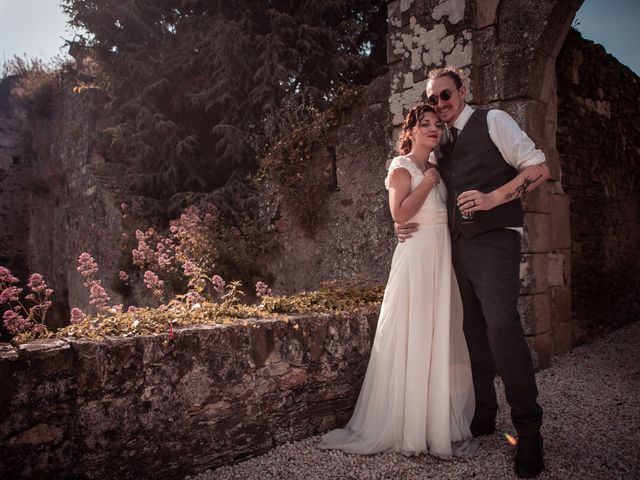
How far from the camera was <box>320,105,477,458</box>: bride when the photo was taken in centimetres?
259

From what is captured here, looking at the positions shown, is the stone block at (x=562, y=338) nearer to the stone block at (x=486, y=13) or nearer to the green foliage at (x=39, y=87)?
the stone block at (x=486, y=13)

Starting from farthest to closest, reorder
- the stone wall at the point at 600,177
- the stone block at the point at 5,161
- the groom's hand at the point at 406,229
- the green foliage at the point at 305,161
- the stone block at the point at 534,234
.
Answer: the stone block at the point at 5,161, the green foliage at the point at 305,161, the stone wall at the point at 600,177, the stone block at the point at 534,234, the groom's hand at the point at 406,229

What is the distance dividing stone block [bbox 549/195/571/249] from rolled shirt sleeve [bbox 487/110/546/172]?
209cm

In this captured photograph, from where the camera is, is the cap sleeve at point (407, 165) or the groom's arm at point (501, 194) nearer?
the groom's arm at point (501, 194)

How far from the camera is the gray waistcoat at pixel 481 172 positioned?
8.20 feet

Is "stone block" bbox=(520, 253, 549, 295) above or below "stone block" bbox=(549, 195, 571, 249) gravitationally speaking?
below

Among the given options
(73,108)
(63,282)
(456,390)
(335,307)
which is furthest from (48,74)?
(456,390)

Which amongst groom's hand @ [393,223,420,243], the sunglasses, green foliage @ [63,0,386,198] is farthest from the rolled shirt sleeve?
green foliage @ [63,0,386,198]

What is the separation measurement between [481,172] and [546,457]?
148cm

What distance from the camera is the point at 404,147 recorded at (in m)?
2.93

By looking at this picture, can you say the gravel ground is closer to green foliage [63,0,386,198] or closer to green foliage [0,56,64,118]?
green foliage [63,0,386,198]

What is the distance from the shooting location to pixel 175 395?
2318 millimetres

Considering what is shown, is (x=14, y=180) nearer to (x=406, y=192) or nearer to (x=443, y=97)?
(x=406, y=192)

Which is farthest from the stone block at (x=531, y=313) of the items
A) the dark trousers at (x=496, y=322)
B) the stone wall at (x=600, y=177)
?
the dark trousers at (x=496, y=322)
